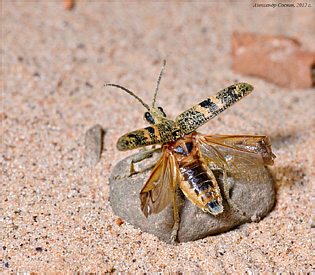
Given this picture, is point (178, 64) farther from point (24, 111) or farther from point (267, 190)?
point (267, 190)

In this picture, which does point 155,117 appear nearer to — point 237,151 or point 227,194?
point 237,151

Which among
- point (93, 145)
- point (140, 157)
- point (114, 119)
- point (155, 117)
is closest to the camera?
A: point (140, 157)

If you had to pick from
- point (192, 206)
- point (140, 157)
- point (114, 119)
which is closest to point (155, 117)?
point (140, 157)

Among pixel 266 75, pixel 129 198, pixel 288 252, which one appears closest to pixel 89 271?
pixel 129 198

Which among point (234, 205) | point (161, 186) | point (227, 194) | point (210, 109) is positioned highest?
point (210, 109)

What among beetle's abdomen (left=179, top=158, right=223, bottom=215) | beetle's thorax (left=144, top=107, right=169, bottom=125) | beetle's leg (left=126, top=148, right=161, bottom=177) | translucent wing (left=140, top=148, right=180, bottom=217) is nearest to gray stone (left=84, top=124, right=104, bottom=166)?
beetle's leg (left=126, top=148, right=161, bottom=177)

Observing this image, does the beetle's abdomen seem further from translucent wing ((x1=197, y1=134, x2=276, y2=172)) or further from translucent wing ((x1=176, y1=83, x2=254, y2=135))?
translucent wing ((x1=176, y1=83, x2=254, y2=135))

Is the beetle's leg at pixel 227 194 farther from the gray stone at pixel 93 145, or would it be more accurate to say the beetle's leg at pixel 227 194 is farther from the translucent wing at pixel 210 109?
the gray stone at pixel 93 145
